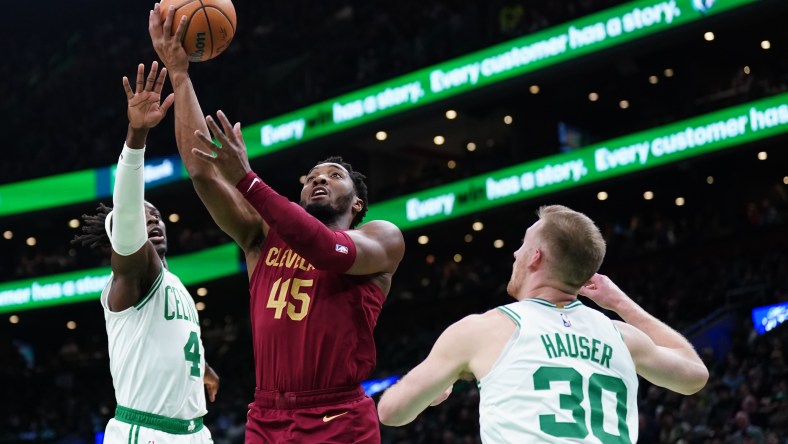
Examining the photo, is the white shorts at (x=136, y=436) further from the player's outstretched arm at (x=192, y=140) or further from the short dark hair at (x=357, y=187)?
the short dark hair at (x=357, y=187)

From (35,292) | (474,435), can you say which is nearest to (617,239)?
(474,435)

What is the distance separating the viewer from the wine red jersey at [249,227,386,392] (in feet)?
15.0

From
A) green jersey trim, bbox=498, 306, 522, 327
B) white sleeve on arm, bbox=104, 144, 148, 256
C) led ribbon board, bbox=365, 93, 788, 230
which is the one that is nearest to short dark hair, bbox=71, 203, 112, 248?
white sleeve on arm, bbox=104, 144, 148, 256

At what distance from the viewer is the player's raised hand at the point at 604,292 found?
3953 mm

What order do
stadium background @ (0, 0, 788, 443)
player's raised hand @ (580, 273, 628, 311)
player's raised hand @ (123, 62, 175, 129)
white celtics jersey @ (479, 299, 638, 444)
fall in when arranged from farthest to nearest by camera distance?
stadium background @ (0, 0, 788, 443) → player's raised hand @ (123, 62, 175, 129) → player's raised hand @ (580, 273, 628, 311) → white celtics jersey @ (479, 299, 638, 444)

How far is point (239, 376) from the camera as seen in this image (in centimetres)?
2472

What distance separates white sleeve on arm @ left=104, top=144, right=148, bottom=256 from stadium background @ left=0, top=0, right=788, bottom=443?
10.1m

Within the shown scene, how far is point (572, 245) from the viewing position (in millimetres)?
3537

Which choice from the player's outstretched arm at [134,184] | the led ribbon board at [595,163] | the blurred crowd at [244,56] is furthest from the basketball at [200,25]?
the blurred crowd at [244,56]

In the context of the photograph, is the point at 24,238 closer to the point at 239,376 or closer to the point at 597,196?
the point at 239,376

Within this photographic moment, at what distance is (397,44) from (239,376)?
867 cm

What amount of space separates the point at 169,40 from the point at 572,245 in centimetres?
239

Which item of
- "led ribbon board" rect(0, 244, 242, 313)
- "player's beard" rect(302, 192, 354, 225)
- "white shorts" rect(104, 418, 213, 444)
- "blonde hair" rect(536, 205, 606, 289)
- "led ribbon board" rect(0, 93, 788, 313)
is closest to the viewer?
"blonde hair" rect(536, 205, 606, 289)

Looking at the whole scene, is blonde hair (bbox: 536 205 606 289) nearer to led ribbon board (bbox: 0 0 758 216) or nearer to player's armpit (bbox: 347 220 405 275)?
player's armpit (bbox: 347 220 405 275)
